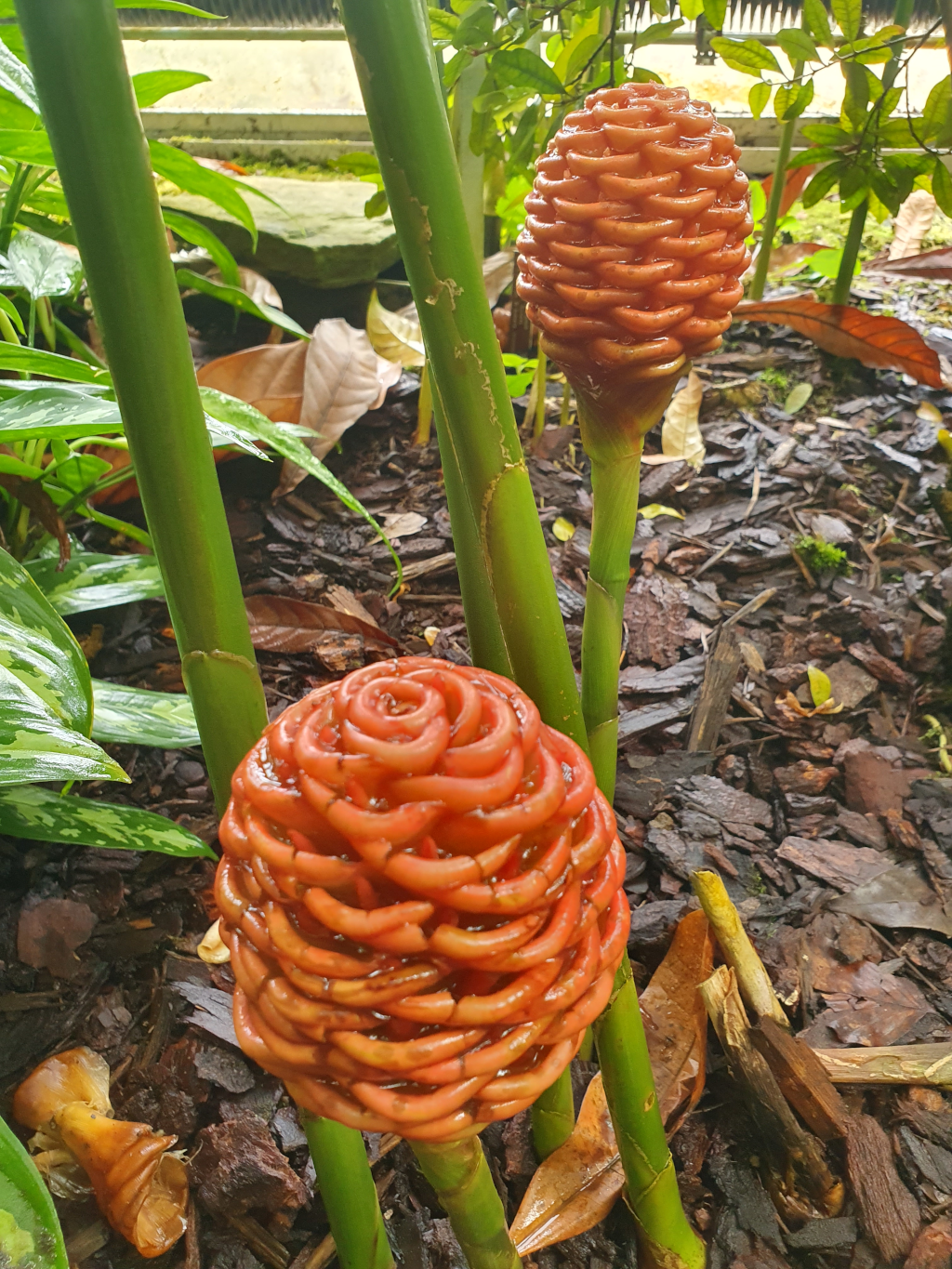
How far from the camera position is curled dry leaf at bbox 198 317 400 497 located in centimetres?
187

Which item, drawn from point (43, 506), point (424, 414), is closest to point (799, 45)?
point (424, 414)

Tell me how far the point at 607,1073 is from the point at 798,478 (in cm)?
155

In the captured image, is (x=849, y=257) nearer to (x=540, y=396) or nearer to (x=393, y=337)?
(x=540, y=396)

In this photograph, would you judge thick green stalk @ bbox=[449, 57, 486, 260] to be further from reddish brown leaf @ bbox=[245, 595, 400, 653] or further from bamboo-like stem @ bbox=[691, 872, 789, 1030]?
bamboo-like stem @ bbox=[691, 872, 789, 1030]

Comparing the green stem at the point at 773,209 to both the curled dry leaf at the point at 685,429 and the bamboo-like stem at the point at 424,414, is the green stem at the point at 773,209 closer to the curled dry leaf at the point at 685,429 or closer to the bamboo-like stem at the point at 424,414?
the curled dry leaf at the point at 685,429

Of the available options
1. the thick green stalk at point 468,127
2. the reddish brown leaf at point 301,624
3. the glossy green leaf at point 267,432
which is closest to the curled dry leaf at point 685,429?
the thick green stalk at point 468,127

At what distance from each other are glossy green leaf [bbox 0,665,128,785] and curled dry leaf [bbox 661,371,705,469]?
1.68m

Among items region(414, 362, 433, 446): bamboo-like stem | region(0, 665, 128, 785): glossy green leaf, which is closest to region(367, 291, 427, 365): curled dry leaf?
region(414, 362, 433, 446): bamboo-like stem

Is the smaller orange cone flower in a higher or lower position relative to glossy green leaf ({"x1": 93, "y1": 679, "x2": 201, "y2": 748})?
higher

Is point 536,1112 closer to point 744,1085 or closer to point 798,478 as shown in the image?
point 744,1085

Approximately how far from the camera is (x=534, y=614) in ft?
1.91

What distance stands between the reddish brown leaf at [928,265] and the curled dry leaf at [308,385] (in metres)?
1.59

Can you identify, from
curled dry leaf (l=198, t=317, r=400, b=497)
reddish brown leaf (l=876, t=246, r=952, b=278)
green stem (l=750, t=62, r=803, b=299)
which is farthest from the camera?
reddish brown leaf (l=876, t=246, r=952, b=278)

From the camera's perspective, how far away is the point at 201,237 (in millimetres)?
1670
